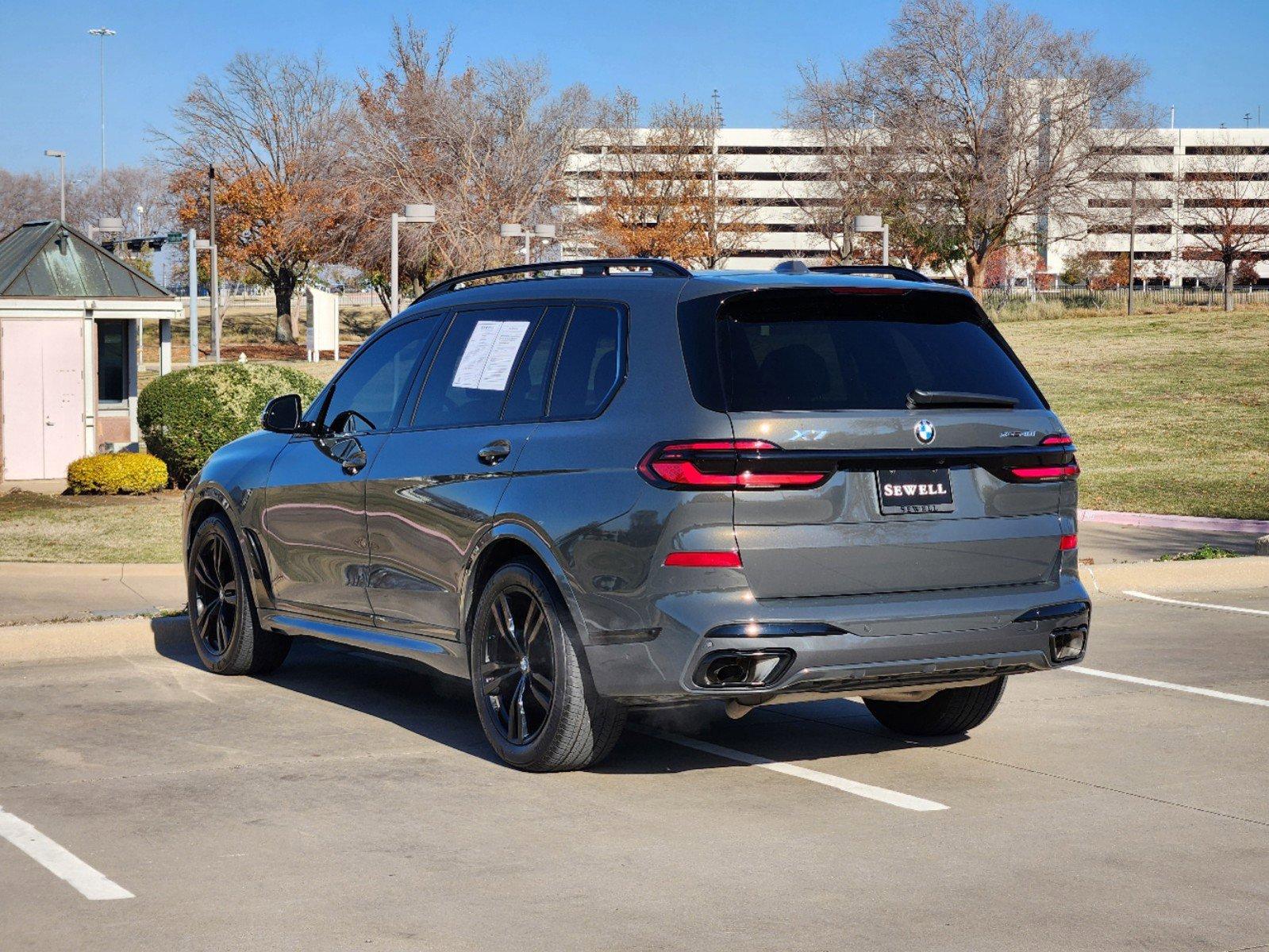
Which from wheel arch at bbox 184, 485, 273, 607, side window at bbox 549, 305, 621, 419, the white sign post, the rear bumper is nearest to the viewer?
the rear bumper

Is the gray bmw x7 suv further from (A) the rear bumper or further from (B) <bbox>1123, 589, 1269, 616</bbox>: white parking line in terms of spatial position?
(B) <bbox>1123, 589, 1269, 616</bbox>: white parking line

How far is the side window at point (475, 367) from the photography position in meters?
6.77

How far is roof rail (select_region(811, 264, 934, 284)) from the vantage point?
6.61 meters

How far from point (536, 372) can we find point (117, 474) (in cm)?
1344

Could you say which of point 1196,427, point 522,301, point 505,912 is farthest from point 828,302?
point 1196,427

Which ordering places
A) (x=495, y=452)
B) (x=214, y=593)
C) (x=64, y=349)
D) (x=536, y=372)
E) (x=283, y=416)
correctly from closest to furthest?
1. (x=495, y=452)
2. (x=536, y=372)
3. (x=283, y=416)
4. (x=214, y=593)
5. (x=64, y=349)

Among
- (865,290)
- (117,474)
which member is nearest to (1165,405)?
(117,474)

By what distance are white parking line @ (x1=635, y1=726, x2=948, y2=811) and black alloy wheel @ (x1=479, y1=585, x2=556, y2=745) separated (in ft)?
2.76

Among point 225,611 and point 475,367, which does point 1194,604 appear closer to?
point 475,367

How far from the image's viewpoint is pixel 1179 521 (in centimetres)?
1656

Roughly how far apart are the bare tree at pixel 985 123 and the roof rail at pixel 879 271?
58301 millimetres

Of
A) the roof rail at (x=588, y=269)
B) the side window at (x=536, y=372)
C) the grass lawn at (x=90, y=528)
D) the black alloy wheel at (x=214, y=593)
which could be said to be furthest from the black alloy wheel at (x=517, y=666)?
the grass lawn at (x=90, y=528)

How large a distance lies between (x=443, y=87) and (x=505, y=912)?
6607cm

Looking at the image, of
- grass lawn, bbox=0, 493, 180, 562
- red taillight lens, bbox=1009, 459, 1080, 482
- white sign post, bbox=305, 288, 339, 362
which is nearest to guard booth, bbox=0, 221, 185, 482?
grass lawn, bbox=0, 493, 180, 562
